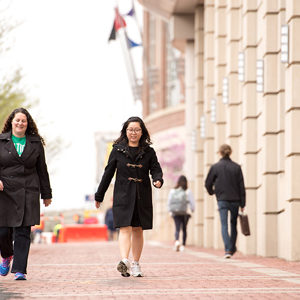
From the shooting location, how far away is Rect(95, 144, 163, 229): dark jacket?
37.6 feet

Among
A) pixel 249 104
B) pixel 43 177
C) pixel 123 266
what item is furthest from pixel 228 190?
pixel 43 177

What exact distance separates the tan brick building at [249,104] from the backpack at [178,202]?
1.46 metres

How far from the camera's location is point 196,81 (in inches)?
1262

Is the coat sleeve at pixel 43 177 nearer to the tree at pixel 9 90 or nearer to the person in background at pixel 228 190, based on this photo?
the person in background at pixel 228 190

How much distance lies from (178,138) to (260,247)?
38.8 metres

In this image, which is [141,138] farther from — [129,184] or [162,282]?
[162,282]

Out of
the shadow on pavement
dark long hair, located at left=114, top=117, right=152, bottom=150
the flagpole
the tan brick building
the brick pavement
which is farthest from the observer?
the flagpole

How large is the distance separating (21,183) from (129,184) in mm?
1212

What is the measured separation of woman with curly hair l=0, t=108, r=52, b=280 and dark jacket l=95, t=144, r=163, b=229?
2.44 feet

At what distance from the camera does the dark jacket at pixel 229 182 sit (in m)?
17.7

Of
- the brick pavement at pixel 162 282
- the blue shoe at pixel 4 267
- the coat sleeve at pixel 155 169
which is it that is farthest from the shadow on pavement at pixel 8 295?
the coat sleeve at pixel 155 169

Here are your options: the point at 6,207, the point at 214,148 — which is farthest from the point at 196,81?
the point at 6,207

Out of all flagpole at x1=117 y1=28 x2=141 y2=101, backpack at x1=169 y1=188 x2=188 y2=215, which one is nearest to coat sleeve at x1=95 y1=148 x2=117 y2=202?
backpack at x1=169 y1=188 x2=188 y2=215

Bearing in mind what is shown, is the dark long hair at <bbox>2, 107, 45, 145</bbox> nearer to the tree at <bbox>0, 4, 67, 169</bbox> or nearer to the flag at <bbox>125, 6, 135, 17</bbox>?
the tree at <bbox>0, 4, 67, 169</bbox>
